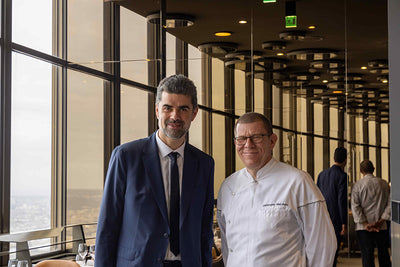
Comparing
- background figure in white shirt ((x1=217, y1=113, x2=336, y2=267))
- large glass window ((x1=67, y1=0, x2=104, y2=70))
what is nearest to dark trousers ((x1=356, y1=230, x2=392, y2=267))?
background figure in white shirt ((x1=217, y1=113, x2=336, y2=267))

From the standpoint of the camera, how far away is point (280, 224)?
9.50 ft

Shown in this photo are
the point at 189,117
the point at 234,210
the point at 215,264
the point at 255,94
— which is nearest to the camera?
the point at 189,117

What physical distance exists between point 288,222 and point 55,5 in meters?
5.37

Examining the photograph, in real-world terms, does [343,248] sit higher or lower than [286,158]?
lower

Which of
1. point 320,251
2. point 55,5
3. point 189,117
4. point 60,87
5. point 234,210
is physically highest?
point 55,5

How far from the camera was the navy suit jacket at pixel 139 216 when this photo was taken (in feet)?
8.81

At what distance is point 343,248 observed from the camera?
667 centimetres

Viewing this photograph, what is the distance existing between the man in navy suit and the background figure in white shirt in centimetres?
25

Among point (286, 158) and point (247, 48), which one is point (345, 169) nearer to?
point (286, 158)

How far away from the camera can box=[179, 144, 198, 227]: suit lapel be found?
280 centimetres

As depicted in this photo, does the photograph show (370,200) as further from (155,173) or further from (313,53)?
(155,173)

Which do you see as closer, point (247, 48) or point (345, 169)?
point (345, 169)

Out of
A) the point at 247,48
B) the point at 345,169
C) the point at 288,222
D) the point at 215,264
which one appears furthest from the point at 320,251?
the point at 247,48

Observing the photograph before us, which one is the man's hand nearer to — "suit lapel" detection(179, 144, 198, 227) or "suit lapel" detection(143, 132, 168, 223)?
"suit lapel" detection(179, 144, 198, 227)
